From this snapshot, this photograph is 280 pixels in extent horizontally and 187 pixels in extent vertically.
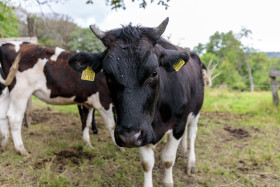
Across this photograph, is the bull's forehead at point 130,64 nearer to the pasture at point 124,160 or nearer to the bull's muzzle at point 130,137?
the bull's muzzle at point 130,137

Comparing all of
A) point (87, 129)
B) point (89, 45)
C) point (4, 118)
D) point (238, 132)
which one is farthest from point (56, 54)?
point (89, 45)

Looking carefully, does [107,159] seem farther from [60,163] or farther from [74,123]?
[74,123]

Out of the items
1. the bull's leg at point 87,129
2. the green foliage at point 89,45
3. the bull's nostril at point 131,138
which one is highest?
the green foliage at point 89,45

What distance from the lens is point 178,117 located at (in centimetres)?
267

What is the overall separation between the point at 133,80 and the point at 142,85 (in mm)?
100

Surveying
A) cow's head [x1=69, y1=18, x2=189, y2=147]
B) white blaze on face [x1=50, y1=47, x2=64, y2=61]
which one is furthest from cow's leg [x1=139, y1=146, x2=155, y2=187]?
white blaze on face [x1=50, y1=47, x2=64, y2=61]

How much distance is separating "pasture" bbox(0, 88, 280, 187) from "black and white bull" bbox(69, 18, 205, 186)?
0.95 meters

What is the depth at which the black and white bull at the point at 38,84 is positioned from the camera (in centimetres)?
371

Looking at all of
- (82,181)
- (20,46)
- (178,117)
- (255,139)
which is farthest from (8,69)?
(255,139)

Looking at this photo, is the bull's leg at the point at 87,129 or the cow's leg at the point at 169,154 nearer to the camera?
the cow's leg at the point at 169,154

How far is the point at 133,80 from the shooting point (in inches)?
71.1

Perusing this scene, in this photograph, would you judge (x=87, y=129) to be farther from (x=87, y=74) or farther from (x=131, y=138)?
(x=131, y=138)

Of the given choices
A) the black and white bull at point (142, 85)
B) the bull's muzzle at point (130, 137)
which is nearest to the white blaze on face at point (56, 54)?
the black and white bull at point (142, 85)

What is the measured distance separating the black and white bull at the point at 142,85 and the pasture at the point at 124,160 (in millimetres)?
945
